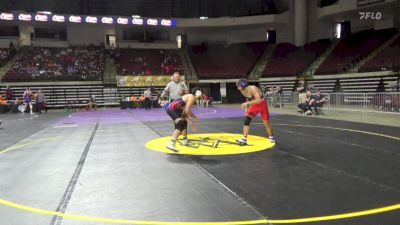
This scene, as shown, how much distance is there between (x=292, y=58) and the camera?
1223 inches

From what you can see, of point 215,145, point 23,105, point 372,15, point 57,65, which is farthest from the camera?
point 57,65

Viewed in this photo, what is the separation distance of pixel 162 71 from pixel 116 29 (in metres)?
7.03

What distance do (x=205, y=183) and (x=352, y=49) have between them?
26728 millimetres

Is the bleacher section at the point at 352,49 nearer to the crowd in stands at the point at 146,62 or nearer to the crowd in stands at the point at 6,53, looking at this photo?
the crowd in stands at the point at 146,62

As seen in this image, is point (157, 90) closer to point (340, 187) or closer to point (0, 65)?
point (0, 65)

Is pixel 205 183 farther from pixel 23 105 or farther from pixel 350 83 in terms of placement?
pixel 350 83

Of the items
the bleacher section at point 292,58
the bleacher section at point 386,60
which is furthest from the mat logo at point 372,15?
the bleacher section at point 292,58

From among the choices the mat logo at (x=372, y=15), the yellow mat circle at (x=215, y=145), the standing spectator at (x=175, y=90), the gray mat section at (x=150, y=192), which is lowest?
the gray mat section at (x=150, y=192)

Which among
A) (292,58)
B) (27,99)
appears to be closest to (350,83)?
(292,58)

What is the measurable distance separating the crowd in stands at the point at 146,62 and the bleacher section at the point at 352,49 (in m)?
11.8

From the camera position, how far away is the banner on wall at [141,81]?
27.8 m

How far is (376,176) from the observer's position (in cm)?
508

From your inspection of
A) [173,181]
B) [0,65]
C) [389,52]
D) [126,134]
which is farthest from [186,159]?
[0,65]

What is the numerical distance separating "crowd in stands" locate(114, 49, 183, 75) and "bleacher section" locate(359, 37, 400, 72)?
1421 cm
